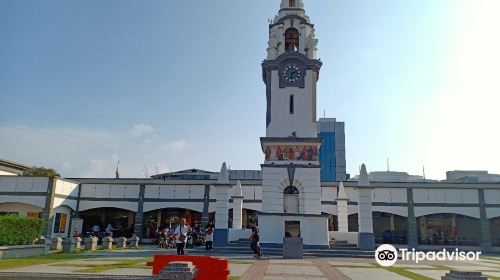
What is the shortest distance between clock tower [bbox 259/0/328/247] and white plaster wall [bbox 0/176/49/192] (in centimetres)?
2160

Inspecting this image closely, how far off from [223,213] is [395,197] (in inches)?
830

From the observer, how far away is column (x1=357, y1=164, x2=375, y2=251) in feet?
78.9

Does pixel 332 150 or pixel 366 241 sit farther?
pixel 332 150

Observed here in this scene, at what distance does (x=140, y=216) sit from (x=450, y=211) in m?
31.2

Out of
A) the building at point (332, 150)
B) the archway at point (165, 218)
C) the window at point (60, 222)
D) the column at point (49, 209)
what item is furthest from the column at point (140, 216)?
the building at point (332, 150)

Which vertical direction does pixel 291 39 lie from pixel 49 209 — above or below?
above

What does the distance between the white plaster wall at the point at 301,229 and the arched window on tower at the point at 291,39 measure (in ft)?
45.2

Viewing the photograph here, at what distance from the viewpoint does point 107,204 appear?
131 ft

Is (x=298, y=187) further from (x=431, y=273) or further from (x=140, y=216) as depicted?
(x=140, y=216)

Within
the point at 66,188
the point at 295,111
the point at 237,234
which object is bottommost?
the point at 237,234

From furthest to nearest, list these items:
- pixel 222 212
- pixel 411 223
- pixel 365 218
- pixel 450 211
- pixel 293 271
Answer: pixel 411 223 < pixel 450 211 < pixel 222 212 < pixel 365 218 < pixel 293 271

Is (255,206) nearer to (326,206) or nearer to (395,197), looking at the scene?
(326,206)

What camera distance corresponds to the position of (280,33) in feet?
102

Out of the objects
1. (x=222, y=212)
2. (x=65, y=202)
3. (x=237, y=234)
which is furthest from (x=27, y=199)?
(x=237, y=234)
